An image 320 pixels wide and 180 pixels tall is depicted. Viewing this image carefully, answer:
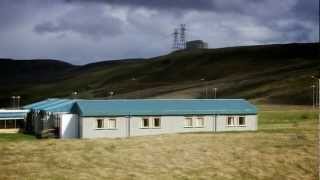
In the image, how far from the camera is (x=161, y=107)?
7238 cm

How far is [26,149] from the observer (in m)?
54.7

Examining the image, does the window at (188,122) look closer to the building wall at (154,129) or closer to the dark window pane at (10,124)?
the building wall at (154,129)

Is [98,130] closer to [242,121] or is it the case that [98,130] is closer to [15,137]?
[15,137]

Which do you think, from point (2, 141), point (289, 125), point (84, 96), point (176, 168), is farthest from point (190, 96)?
point (176, 168)

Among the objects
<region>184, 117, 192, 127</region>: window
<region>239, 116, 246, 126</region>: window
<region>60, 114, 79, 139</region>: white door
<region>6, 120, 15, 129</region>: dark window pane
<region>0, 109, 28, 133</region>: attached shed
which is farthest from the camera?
<region>6, 120, 15, 129</region>: dark window pane

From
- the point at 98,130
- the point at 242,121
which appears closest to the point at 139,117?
the point at 98,130

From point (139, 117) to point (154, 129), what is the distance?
2.47 metres

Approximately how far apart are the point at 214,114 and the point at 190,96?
9127cm

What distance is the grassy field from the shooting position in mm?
47062

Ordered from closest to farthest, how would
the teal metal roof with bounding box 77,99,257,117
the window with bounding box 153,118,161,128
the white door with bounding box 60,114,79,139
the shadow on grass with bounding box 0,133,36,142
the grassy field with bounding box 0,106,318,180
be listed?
the grassy field with bounding box 0,106,318,180
the shadow on grass with bounding box 0,133,36,142
the white door with bounding box 60,114,79,139
the teal metal roof with bounding box 77,99,257,117
the window with bounding box 153,118,161,128

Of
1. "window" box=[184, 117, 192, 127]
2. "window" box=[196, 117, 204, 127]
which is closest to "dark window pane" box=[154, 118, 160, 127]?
"window" box=[184, 117, 192, 127]

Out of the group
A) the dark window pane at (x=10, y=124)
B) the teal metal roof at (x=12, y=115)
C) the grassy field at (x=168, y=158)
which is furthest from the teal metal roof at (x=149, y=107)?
the grassy field at (x=168, y=158)

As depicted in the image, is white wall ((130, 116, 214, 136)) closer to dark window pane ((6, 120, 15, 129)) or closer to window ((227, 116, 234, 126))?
window ((227, 116, 234, 126))

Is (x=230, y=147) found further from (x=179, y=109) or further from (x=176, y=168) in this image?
(x=179, y=109)
